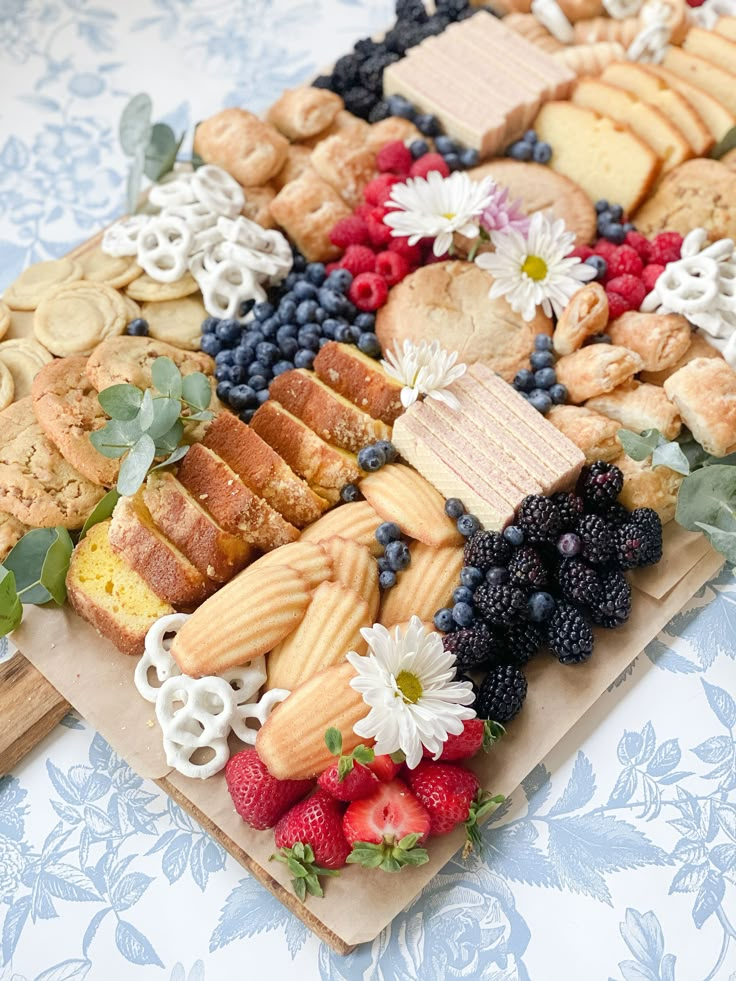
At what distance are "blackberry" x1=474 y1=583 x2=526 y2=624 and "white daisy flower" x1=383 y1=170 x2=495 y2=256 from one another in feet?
4.13

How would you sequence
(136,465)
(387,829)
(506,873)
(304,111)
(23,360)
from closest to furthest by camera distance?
1. (387,829)
2. (506,873)
3. (136,465)
4. (23,360)
5. (304,111)

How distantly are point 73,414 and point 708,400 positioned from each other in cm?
193

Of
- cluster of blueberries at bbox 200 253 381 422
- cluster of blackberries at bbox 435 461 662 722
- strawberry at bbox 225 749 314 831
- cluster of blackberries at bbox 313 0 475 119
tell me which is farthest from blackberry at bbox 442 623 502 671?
cluster of blackberries at bbox 313 0 475 119

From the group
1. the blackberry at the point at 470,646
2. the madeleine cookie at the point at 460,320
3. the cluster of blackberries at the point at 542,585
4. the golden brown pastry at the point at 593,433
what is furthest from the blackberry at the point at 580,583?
the madeleine cookie at the point at 460,320

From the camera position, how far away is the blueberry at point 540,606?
8.39 ft

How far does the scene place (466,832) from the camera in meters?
2.40

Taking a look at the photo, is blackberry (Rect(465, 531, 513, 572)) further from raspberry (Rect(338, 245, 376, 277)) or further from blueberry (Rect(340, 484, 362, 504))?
raspberry (Rect(338, 245, 376, 277))

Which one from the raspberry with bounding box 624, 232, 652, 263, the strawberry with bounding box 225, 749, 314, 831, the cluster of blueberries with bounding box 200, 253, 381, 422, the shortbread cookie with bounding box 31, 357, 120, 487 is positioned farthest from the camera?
the raspberry with bounding box 624, 232, 652, 263

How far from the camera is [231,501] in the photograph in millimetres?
2711

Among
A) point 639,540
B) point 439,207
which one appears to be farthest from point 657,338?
point 439,207

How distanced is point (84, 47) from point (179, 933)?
381 cm

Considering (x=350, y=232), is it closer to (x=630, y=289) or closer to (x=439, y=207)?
(x=439, y=207)

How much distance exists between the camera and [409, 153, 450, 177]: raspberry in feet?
11.3

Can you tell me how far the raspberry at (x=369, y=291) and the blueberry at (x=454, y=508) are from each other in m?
0.83
